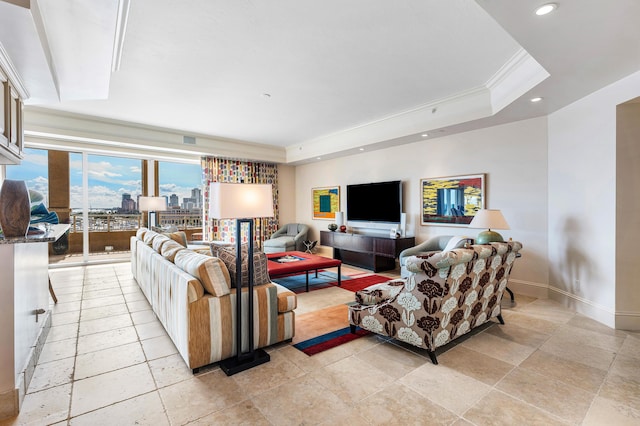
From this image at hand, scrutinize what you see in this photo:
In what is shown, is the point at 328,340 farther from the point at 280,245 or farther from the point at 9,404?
the point at 280,245

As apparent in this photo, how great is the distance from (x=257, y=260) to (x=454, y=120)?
11.5 ft

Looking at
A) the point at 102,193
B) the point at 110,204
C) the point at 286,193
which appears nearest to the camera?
the point at 102,193

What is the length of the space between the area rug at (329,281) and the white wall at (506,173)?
1180 mm

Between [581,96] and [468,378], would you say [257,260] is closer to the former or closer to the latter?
[468,378]

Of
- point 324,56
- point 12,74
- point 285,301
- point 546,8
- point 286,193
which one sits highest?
point 324,56

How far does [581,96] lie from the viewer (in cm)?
338

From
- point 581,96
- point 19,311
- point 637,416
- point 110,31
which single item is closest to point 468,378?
point 637,416

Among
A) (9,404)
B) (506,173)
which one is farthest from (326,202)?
(9,404)

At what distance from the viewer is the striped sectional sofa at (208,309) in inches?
87.7

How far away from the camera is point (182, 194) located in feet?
24.0

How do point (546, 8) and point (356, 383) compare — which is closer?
point (546, 8)

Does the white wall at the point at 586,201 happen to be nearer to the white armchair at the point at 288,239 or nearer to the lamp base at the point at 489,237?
the lamp base at the point at 489,237

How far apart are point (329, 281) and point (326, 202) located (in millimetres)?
2805

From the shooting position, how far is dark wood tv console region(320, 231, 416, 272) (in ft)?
17.4
